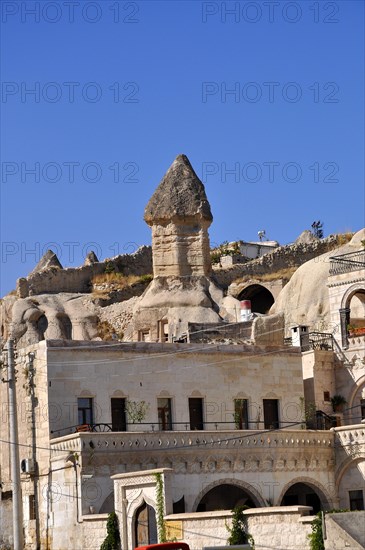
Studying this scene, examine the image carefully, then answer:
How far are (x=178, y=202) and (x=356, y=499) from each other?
78.4 feet

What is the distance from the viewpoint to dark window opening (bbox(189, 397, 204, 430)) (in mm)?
48406

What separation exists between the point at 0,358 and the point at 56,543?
8.25 metres

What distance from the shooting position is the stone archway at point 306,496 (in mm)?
48031

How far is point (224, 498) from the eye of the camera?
158 ft

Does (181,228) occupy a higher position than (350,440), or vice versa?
(181,228)

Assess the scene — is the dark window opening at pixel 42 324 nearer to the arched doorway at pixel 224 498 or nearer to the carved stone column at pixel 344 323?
the carved stone column at pixel 344 323

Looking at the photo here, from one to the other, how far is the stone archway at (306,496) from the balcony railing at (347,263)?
8896 millimetres

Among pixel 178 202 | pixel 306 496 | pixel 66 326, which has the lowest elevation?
pixel 306 496

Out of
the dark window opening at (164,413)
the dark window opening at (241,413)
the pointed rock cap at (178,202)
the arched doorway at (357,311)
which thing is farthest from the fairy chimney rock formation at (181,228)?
the dark window opening at (164,413)

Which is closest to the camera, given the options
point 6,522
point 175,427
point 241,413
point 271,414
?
point 6,522

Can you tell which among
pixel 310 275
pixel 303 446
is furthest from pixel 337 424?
pixel 310 275

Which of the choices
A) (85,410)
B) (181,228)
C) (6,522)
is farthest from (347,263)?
(6,522)

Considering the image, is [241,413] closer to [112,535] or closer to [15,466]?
[112,535]

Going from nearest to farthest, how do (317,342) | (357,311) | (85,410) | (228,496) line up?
(85,410) < (228,496) < (317,342) < (357,311)
